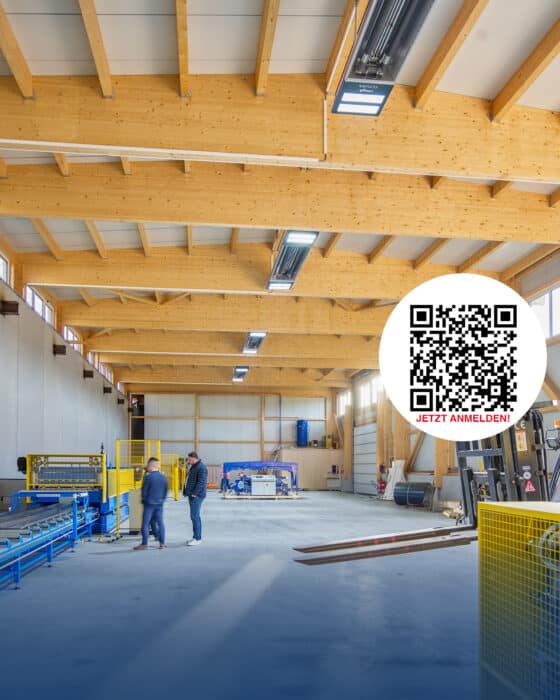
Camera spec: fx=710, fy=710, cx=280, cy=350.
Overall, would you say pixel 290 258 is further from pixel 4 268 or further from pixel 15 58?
pixel 4 268

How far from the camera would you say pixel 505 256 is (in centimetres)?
1620

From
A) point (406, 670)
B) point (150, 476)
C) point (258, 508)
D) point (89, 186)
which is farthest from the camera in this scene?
point (258, 508)

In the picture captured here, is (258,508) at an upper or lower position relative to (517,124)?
lower

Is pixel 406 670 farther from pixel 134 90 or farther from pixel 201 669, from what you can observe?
pixel 134 90

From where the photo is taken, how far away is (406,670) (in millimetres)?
5414

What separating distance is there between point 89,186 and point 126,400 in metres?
28.1

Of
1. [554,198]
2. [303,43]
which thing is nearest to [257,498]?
[554,198]

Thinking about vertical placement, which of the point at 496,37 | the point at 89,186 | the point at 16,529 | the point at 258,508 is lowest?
the point at 258,508

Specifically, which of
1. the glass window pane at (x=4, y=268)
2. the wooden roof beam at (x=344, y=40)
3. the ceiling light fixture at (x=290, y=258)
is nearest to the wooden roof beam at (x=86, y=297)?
the glass window pane at (x=4, y=268)

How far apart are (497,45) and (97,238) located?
837 centimetres

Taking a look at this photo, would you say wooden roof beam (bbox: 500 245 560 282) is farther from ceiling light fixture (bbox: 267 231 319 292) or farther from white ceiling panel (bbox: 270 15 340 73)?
white ceiling panel (bbox: 270 15 340 73)

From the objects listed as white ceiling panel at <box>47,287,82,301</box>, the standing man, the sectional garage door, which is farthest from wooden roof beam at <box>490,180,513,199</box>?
the sectional garage door

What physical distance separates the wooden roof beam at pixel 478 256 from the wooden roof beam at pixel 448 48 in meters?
6.49

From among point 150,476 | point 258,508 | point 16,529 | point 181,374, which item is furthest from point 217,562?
point 181,374
